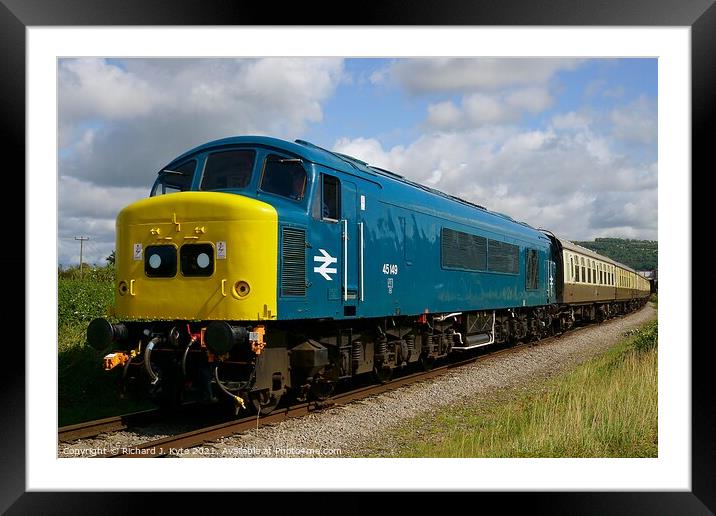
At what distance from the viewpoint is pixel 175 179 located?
1047 centimetres

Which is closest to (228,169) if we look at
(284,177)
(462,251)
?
(284,177)

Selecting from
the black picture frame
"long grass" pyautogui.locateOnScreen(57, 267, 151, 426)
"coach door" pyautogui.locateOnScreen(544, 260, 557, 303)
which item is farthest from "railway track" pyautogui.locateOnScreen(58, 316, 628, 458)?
"coach door" pyautogui.locateOnScreen(544, 260, 557, 303)

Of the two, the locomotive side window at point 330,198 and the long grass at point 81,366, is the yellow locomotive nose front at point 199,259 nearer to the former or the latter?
the locomotive side window at point 330,198

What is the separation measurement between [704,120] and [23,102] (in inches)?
259

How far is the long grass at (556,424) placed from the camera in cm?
823

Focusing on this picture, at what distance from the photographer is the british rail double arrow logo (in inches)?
383

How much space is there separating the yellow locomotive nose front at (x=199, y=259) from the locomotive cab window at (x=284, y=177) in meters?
0.79

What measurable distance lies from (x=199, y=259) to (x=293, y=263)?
4.01 ft

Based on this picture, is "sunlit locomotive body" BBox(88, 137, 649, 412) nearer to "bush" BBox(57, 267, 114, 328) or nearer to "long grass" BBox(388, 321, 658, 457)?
"long grass" BBox(388, 321, 658, 457)

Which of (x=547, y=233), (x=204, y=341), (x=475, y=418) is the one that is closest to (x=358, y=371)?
(x=475, y=418)

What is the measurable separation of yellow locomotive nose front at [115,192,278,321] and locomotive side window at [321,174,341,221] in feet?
4.44

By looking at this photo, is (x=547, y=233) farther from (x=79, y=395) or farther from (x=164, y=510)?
(x=164, y=510)
